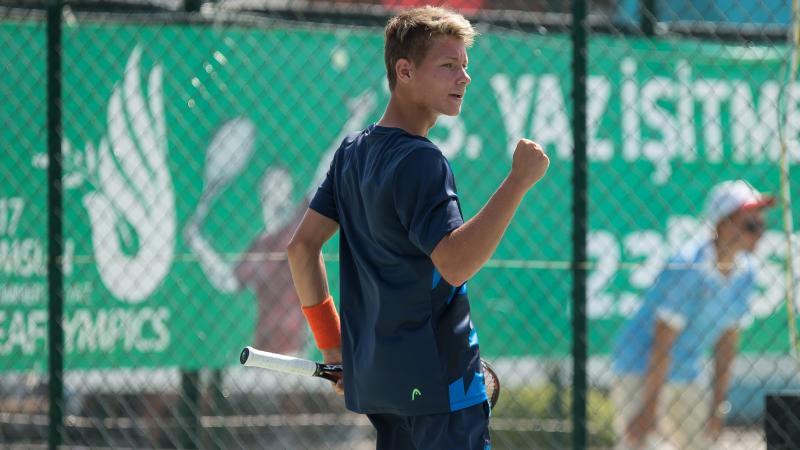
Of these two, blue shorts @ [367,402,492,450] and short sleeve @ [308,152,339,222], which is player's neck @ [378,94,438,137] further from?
blue shorts @ [367,402,492,450]

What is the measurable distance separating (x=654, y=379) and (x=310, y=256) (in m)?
2.93

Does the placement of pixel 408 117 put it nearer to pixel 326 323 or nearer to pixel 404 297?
pixel 404 297

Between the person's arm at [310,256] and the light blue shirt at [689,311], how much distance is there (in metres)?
2.64

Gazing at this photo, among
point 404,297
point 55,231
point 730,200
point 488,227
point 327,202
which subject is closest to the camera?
point 488,227

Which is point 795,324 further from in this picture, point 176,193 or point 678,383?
point 176,193

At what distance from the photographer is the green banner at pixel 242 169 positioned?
554 centimetres

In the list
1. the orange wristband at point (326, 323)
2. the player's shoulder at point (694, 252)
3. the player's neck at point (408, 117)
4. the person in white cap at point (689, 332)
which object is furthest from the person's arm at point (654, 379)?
the player's neck at point (408, 117)

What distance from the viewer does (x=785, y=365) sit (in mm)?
7152

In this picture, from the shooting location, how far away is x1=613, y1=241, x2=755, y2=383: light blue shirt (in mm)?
5758

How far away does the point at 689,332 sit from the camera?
5.92 metres

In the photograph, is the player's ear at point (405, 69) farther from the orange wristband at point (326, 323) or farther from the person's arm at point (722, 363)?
the person's arm at point (722, 363)

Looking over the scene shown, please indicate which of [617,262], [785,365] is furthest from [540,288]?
[785,365]

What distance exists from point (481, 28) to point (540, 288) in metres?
1.26

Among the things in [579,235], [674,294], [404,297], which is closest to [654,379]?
[674,294]
